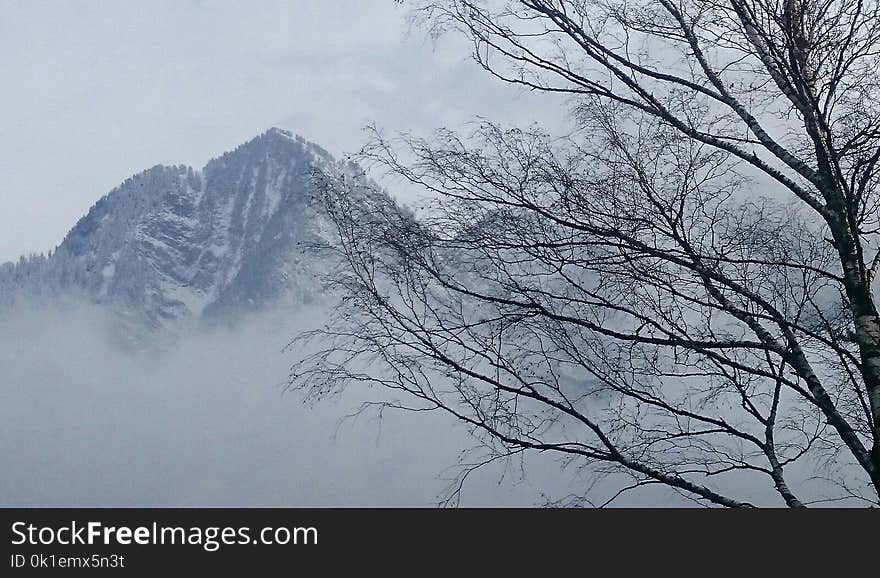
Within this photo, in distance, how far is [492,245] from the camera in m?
6.32

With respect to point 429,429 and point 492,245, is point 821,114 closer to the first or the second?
point 492,245

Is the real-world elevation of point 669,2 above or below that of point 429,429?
below

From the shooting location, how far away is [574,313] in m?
6.99

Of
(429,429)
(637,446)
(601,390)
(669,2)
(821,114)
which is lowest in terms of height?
(637,446)

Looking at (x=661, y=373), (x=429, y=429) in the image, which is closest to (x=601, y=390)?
(x=661, y=373)

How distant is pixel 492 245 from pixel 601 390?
60.5 inches

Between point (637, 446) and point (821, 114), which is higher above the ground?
point (821, 114)
